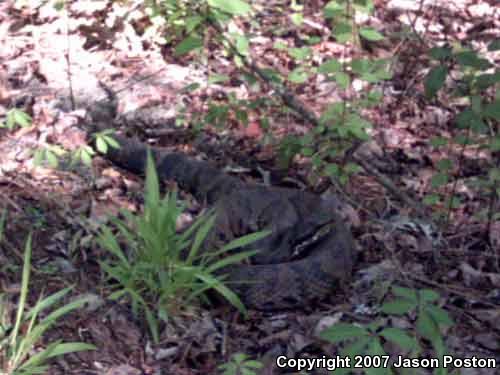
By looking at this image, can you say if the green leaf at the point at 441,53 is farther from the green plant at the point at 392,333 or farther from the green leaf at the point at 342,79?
the green plant at the point at 392,333

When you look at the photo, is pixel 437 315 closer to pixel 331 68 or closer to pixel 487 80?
pixel 487 80

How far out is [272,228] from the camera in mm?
4102

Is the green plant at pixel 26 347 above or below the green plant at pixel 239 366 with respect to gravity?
above

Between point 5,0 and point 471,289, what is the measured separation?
4.66 metres

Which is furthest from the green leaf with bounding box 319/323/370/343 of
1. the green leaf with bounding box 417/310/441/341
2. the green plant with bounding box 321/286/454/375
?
the green leaf with bounding box 417/310/441/341

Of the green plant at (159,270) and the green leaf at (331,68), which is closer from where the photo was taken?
the green plant at (159,270)

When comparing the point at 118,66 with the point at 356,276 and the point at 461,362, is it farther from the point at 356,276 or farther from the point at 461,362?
the point at 461,362

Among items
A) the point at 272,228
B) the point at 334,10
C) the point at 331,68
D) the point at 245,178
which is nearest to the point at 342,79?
the point at 331,68

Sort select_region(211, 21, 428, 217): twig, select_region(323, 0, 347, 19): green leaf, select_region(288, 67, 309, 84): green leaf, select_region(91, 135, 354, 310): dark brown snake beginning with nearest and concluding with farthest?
select_region(323, 0, 347, 19): green leaf < select_region(91, 135, 354, 310): dark brown snake < select_region(288, 67, 309, 84): green leaf < select_region(211, 21, 428, 217): twig

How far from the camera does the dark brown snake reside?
3.45 m

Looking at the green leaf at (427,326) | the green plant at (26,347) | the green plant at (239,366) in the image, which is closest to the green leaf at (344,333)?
the green leaf at (427,326)

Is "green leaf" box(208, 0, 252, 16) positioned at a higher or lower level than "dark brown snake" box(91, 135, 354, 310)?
higher

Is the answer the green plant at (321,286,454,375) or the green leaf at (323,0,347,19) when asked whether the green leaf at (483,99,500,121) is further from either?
the green plant at (321,286,454,375)

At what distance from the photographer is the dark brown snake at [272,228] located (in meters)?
3.45
